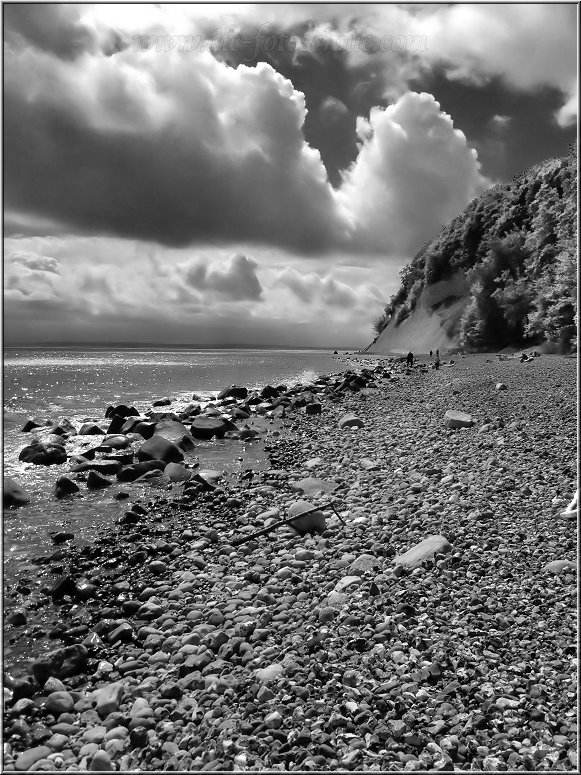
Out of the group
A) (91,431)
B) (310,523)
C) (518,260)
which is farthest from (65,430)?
(518,260)

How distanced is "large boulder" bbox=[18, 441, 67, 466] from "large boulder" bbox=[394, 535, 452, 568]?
35.1 ft

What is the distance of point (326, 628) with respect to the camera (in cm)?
458

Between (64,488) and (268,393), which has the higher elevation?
(268,393)

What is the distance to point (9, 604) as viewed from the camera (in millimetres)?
5977

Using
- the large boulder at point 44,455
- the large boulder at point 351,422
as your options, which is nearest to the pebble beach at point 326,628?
the large boulder at point 44,455

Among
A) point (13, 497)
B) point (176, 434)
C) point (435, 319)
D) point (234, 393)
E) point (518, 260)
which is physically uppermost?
point (518, 260)

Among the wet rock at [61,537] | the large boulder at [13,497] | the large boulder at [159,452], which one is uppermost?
the large boulder at [159,452]

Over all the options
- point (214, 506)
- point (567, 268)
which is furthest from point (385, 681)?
point (567, 268)

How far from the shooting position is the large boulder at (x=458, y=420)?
12.1 metres

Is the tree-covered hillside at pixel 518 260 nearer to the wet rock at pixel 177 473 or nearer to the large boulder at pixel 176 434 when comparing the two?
the large boulder at pixel 176 434

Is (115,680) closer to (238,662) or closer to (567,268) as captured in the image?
(238,662)

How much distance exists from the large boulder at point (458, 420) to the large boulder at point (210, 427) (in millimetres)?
7646

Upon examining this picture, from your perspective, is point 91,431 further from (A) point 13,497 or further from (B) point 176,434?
(A) point 13,497

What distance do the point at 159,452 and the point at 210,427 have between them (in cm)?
387
